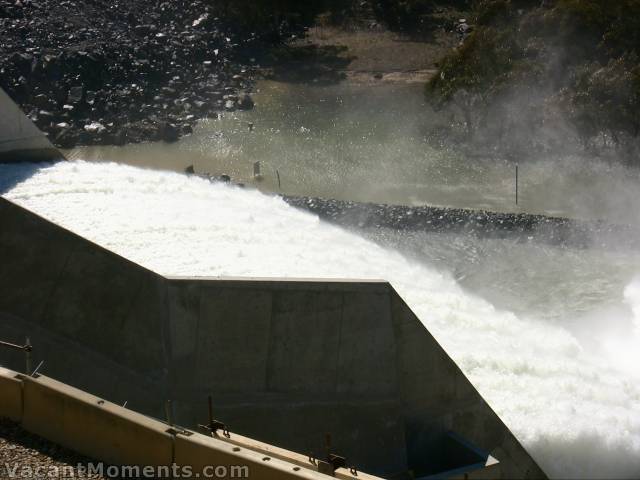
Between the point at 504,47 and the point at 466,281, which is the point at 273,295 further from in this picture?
the point at 504,47

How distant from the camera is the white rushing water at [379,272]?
38.7 ft

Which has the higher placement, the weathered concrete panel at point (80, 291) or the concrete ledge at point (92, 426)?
the concrete ledge at point (92, 426)

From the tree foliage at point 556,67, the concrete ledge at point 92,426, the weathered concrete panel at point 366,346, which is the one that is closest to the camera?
the concrete ledge at point 92,426

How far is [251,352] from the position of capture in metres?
9.27

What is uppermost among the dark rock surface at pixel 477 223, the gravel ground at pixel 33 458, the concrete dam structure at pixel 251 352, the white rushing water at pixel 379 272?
the gravel ground at pixel 33 458

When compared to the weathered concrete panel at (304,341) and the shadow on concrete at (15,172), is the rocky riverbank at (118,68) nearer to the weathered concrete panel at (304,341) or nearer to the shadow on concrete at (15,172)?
the shadow on concrete at (15,172)

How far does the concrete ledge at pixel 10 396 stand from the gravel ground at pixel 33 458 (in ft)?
0.37

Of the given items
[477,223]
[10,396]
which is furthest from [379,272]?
[10,396]

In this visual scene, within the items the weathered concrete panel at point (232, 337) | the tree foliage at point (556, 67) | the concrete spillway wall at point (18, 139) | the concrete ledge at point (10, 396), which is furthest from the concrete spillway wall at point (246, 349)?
the tree foliage at point (556, 67)

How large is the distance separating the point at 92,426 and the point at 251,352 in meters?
2.74

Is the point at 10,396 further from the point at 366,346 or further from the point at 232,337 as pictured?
the point at 366,346

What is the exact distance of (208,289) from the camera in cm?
911

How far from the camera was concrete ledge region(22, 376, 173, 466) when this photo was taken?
655cm

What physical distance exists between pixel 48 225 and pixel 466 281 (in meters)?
10.3
